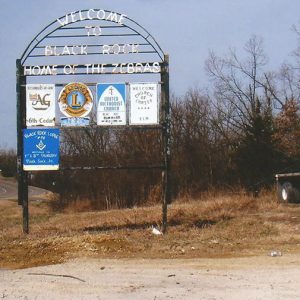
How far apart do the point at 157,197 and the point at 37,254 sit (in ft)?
72.9

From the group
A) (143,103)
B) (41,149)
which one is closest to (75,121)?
(41,149)

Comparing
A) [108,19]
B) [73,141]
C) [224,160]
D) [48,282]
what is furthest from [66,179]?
[48,282]

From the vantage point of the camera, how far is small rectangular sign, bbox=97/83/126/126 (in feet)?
53.6

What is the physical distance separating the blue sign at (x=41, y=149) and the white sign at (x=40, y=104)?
278 millimetres

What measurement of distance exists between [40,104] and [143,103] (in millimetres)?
2901

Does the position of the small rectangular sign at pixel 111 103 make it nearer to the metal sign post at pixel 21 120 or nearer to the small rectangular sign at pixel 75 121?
the small rectangular sign at pixel 75 121

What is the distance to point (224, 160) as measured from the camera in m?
49.0

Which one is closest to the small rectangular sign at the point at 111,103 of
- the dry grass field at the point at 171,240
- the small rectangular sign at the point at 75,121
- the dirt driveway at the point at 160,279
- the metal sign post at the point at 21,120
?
the small rectangular sign at the point at 75,121

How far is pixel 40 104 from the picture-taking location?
16.5 metres

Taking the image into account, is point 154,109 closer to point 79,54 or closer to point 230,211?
point 79,54

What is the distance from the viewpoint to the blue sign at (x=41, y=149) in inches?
646

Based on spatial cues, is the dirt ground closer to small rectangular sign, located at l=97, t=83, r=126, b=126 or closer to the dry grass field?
the dry grass field

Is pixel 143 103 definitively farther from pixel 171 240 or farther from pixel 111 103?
pixel 171 240

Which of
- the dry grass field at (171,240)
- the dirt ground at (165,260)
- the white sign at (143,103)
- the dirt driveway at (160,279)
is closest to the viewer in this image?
the dirt driveway at (160,279)
